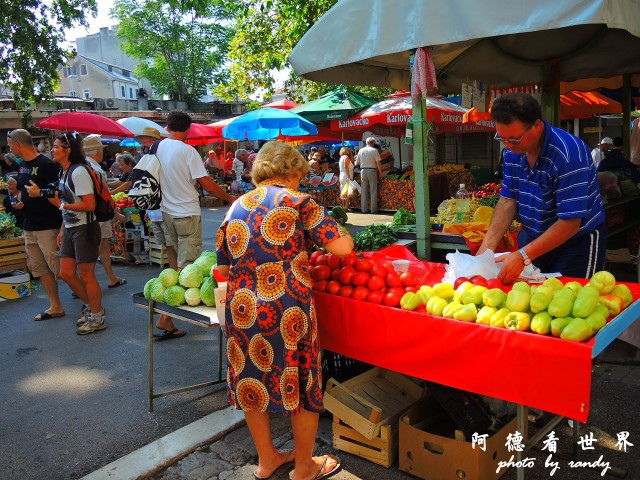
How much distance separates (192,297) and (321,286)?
930mm

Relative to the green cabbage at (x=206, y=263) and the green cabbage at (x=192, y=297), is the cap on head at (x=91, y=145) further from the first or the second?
the green cabbage at (x=192, y=297)

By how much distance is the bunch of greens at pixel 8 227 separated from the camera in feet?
26.1

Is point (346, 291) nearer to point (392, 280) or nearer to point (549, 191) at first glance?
point (392, 280)

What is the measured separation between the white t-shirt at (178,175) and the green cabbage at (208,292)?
1714 millimetres

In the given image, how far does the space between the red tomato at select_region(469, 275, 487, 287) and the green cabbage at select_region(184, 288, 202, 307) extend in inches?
68.6

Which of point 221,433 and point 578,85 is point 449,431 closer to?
point 221,433

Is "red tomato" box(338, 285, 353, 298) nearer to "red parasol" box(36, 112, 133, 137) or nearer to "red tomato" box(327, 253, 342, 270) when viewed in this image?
"red tomato" box(327, 253, 342, 270)

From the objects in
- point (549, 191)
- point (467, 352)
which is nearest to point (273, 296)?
point (467, 352)

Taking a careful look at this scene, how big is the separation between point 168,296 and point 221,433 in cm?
96

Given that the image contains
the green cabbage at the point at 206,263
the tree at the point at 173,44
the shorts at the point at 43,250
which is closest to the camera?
the green cabbage at the point at 206,263

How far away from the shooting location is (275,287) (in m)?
2.61

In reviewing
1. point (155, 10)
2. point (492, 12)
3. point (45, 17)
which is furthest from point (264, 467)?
point (155, 10)

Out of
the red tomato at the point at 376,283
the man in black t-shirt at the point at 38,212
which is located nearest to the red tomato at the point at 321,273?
the red tomato at the point at 376,283

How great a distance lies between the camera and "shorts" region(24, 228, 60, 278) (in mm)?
5852
